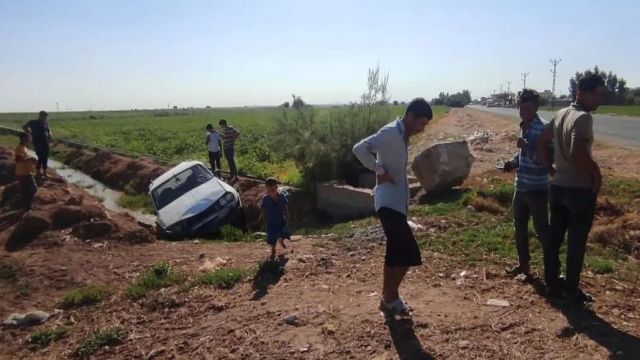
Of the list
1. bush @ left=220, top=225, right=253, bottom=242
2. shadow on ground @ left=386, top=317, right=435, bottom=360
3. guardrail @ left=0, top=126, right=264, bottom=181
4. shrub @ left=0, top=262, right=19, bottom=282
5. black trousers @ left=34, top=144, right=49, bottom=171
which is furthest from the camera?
guardrail @ left=0, top=126, right=264, bottom=181

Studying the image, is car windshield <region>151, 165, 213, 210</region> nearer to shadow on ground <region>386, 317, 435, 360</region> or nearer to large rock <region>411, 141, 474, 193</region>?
large rock <region>411, 141, 474, 193</region>

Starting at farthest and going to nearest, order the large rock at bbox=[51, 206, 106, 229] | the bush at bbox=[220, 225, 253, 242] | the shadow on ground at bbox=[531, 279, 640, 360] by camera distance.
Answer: the bush at bbox=[220, 225, 253, 242] → the large rock at bbox=[51, 206, 106, 229] → the shadow on ground at bbox=[531, 279, 640, 360]

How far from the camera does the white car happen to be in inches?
399

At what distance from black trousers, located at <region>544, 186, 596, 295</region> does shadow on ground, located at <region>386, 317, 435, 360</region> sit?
1.41 metres

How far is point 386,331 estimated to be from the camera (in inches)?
173

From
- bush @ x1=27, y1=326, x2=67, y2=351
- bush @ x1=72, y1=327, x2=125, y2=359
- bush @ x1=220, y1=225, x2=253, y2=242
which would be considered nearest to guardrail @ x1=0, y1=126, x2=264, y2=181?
bush @ x1=220, y1=225, x2=253, y2=242

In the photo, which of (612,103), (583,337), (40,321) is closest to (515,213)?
(583,337)

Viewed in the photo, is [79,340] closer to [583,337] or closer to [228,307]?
[228,307]

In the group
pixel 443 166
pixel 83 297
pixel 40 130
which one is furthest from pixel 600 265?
pixel 40 130

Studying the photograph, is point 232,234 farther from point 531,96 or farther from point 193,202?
point 531,96

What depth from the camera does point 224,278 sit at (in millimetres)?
6270

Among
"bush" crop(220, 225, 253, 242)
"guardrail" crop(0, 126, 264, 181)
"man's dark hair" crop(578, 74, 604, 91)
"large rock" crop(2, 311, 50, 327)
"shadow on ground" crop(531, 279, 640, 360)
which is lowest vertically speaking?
"bush" crop(220, 225, 253, 242)

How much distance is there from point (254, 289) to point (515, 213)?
2.88 m

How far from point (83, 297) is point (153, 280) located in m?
0.81
